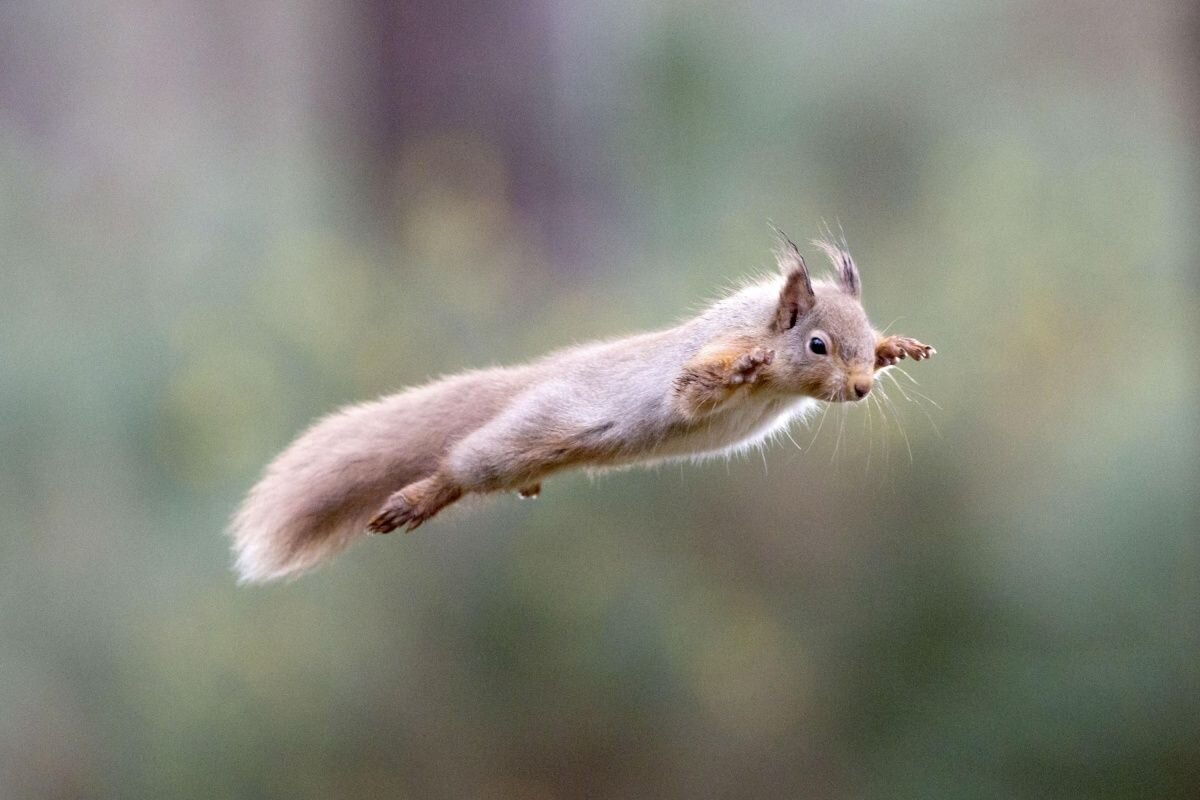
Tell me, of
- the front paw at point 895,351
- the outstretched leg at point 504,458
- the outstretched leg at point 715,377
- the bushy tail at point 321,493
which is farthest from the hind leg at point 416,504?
the front paw at point 895,351

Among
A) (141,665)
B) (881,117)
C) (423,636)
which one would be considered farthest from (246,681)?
(881,117)

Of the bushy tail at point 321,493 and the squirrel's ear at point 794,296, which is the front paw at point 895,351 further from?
the bushy tail at point 321,493

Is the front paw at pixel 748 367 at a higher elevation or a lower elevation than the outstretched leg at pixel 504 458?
higher

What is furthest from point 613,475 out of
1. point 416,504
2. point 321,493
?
point 416,504

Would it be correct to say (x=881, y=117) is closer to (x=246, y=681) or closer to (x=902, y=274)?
(x=902, y=274)

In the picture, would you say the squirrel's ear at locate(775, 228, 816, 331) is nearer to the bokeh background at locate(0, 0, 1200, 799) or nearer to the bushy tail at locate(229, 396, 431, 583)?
the bushy tail at locate(229, 396, 431, 583)


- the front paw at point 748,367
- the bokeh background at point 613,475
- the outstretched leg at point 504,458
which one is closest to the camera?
the front paw at point 748,367
